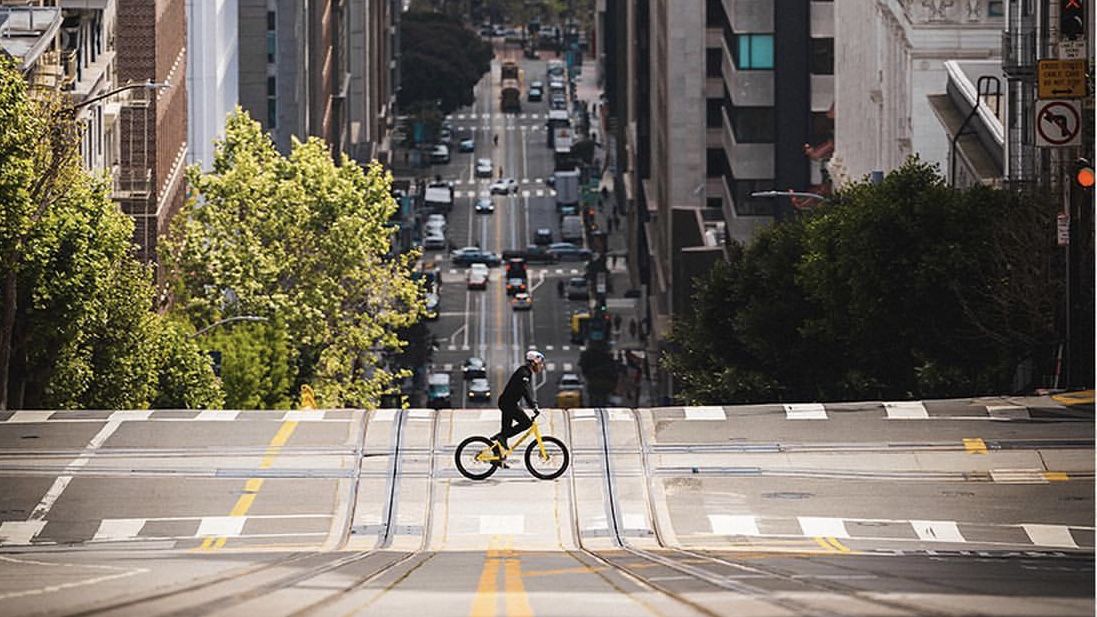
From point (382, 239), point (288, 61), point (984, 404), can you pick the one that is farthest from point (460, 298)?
point (984, 404)

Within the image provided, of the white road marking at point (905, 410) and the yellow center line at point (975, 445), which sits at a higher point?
the white road marking at point (905, 410)

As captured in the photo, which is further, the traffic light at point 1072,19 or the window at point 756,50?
the window at point 756,50

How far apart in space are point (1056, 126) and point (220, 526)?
19138 millimetres

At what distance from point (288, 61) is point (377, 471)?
324 feet

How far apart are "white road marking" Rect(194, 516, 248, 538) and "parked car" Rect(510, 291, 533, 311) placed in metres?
142

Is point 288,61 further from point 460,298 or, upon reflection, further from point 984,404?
point 984,404

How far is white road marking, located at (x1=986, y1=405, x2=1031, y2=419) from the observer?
47.4m

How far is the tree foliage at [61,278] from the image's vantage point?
53.2 m

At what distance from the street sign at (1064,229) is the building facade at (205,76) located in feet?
204

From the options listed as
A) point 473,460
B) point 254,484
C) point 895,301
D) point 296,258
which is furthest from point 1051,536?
point 296,258

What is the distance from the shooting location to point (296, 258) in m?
92.2

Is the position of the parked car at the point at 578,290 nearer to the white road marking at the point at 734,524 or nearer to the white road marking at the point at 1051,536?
the white road marking at the point at 734,524

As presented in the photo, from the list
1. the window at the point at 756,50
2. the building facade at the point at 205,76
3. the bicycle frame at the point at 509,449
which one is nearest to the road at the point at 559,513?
the bicycle frame at the point at 509,449

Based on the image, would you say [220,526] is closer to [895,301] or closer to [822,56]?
[895,301]
